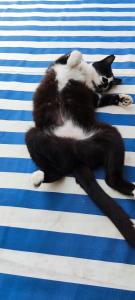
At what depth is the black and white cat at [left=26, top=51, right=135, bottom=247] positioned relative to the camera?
1.09 metres

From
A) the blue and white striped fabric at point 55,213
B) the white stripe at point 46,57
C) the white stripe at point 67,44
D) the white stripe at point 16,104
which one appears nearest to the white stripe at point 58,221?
the blue and white striped fabric at point 55,213

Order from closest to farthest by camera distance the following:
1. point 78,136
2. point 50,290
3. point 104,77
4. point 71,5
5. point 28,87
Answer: point 50,290 → point 78,136 → point 104,77 → point 28,87 → point 71,5

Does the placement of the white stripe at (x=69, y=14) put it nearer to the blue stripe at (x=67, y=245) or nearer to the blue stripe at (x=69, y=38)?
the blue stripe at (x=69, y=38)

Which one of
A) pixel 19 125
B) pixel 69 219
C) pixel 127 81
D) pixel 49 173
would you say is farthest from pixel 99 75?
pixel 69 219

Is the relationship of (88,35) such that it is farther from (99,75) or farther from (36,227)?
(36,227)

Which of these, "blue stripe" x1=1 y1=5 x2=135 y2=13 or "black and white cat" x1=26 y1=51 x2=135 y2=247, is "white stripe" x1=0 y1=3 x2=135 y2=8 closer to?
"blue stripe" x1=1 y1=5 x2=135 y2=13

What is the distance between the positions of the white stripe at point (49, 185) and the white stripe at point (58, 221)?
0.27 ft

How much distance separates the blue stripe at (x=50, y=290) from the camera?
0.94 m

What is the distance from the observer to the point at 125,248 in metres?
1.00

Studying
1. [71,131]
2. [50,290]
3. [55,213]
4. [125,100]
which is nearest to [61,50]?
[125,100]

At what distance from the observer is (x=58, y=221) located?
109 centimetres

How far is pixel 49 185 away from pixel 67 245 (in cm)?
23

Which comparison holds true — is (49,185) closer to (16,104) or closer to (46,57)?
(16,104)

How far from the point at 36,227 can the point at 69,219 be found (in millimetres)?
107
